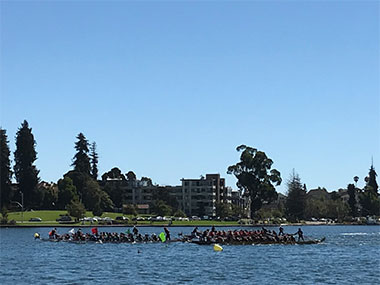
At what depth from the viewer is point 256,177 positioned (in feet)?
558

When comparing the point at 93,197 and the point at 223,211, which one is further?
the point at 223,211

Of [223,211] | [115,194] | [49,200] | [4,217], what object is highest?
[115,194]

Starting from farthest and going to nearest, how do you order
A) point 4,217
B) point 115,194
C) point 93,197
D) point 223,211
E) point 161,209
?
point 115,194 → point 223,211 → point 161,209 → point 93,197 → point 4,217

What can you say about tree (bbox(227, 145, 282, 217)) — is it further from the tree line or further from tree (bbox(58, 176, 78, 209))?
tree (bbox(58, 176, 78, 209))

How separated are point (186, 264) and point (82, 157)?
129 meters

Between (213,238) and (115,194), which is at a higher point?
(115,194)

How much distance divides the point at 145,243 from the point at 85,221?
2772 inches

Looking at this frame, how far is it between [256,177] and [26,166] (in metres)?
58.5

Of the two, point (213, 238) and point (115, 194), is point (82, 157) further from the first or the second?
point (213, 238)

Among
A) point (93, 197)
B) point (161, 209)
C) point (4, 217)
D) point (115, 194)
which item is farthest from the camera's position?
point (115, 194)

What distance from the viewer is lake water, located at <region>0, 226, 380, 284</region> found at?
4828cm

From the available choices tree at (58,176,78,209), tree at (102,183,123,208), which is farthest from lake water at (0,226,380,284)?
tree at (102,183,123,208)

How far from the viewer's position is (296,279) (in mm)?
48531

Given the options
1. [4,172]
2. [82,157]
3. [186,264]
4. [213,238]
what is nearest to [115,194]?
[82,157]
